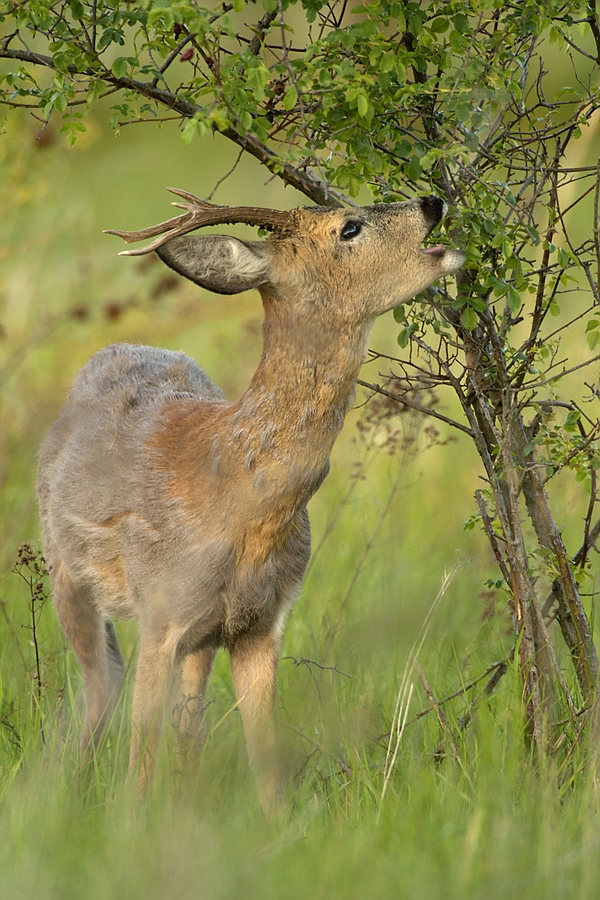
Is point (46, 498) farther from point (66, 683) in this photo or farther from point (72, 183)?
point (72, 183)

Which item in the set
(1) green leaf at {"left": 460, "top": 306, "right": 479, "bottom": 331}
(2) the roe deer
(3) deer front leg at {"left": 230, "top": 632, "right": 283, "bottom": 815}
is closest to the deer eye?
(2) the roe deer

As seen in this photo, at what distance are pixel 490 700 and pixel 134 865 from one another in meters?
1.57

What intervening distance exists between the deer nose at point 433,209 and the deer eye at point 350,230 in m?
0.23

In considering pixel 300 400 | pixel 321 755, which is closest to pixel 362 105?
pixel 300 400

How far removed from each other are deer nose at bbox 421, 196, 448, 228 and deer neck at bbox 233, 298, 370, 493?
15.6 inches

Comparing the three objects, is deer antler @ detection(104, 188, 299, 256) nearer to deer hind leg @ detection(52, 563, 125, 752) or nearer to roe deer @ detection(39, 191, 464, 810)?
roe deer @ detection(39, 191, 464, 810)

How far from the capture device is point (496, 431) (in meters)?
3.82

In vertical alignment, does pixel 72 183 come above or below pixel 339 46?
above

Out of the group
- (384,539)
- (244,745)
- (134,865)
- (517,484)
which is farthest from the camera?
(384,539)

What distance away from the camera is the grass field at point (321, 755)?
266 centimetres

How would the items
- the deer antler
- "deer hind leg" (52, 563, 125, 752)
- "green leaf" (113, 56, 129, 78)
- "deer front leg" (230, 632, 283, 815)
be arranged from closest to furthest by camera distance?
the deer antler, "green leaf" (113, 56, 129, 78), "deer front leg" (230, 632, 283, 815), "deer hind leg" (52, 563, 125, 752)

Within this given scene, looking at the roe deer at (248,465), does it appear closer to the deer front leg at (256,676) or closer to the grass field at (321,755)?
the deer front leg at (256,676)

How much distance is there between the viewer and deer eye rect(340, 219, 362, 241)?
3875 mm

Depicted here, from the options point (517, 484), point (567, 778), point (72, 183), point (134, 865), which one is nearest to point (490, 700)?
point (567, 778)
